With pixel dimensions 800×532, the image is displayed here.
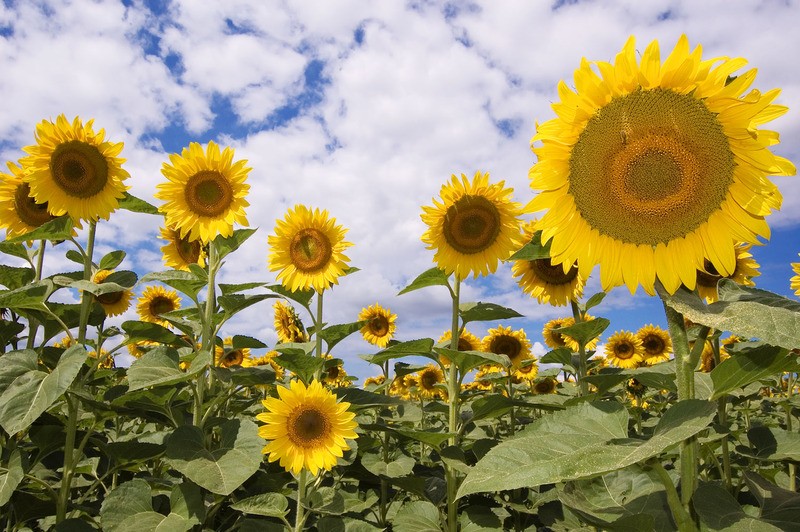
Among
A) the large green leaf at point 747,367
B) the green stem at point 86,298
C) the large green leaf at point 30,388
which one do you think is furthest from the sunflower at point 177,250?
the large green leaf at point 747,367

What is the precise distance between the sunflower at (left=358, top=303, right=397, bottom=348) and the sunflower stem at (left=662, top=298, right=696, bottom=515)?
6460 millimetres

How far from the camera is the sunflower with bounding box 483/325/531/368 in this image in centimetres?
801

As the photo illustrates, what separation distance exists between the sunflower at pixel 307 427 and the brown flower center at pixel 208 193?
1633mm

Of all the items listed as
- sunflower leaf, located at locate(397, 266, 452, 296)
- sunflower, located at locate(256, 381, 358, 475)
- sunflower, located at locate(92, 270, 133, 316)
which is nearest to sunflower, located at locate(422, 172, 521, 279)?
sunflower leaf, located at locate(397, 266, 452, 296)

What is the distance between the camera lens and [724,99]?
6.51ft

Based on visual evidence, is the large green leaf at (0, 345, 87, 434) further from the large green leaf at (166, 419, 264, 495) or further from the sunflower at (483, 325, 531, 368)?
the sunflower at (483, 325, 531, 368)

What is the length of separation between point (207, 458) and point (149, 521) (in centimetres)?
51

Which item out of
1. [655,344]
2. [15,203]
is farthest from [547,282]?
[655,344]

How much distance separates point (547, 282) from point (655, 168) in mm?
2995

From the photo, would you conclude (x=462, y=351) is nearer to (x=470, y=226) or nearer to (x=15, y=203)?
(x=470, y=226)

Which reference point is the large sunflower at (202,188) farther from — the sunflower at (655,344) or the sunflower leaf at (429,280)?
the sunflower at (655,344)

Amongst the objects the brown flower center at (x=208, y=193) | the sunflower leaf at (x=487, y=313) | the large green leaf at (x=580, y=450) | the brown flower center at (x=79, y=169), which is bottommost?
the large green leaf at (x=580, y=450)

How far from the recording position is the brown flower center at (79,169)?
4.51m

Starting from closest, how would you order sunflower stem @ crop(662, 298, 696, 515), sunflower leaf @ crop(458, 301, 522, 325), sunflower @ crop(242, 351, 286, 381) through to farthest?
sunflower stem @ crop(662, 298, 696, 515)
sunflower leaf @ crop(458, 301, 522, 325)
sunflower @ crop(242, 351, 286, 381)
